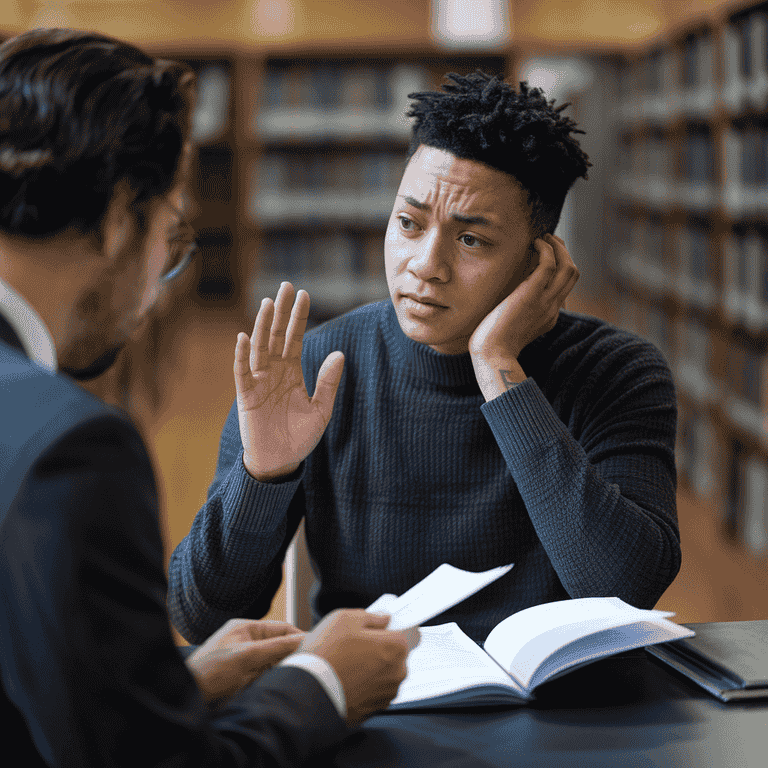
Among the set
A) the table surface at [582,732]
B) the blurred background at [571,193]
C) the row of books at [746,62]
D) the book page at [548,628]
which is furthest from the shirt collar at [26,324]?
the row of books at [746,62]

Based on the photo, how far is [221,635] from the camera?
2.83 ft

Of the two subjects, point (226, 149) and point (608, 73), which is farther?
point (608, 73)

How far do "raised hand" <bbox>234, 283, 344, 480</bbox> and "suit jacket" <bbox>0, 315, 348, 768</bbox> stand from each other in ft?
1.81

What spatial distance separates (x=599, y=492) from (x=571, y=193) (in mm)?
2740

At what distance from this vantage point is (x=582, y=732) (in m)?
0.82

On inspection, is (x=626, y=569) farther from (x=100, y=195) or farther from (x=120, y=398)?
(x=100, y=195)

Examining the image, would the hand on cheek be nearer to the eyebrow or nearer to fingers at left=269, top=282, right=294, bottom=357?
the eyebrow

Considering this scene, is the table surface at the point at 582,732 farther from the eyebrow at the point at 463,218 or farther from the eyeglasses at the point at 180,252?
the eyebrow at the point at 463,218

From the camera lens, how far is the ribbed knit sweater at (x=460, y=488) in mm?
1153

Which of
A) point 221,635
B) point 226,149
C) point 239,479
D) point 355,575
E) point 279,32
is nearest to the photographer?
point 221,635

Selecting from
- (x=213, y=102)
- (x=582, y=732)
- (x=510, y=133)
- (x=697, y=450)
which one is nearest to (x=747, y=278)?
(x=697, y=450)

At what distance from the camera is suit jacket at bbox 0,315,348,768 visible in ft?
1.76

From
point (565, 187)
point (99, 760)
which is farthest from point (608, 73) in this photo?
point (99, 760)

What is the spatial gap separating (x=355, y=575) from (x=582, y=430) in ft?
1.29
